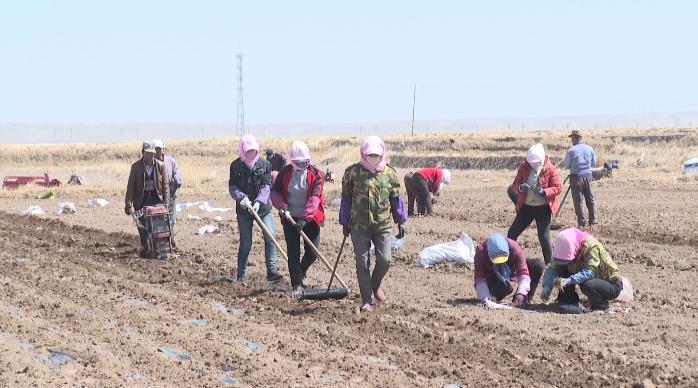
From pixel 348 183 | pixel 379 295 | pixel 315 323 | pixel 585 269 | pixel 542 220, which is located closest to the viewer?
pixel 315 323

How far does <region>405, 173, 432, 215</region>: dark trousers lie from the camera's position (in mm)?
19375

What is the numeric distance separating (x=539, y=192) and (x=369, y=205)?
9.88 feet

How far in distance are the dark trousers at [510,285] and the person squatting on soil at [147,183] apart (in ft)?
18.1

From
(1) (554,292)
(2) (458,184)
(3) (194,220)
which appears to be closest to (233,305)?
(1) (554,292)

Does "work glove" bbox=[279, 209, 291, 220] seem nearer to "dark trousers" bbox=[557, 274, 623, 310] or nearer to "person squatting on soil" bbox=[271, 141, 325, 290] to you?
"person squatting on soil" bbox=[271, 141, 325, 290]

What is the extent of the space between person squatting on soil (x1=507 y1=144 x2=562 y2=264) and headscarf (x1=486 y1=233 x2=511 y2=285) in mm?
1909

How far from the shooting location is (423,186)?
1945cm

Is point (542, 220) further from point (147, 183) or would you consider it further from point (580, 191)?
point (147, 183)

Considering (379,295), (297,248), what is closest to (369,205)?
(379,295)

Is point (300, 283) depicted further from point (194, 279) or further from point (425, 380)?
point (425, 380)

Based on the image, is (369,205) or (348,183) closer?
(369,205)

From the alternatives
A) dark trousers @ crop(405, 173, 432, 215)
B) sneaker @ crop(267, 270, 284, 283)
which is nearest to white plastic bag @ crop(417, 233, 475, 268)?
sneaker @ crop(267, 270, 284, 283)

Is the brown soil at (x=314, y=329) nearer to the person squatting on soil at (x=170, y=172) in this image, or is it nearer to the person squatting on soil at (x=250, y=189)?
the person squatting on soil at (x=250, y=189)

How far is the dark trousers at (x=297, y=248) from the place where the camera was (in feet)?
36.1
